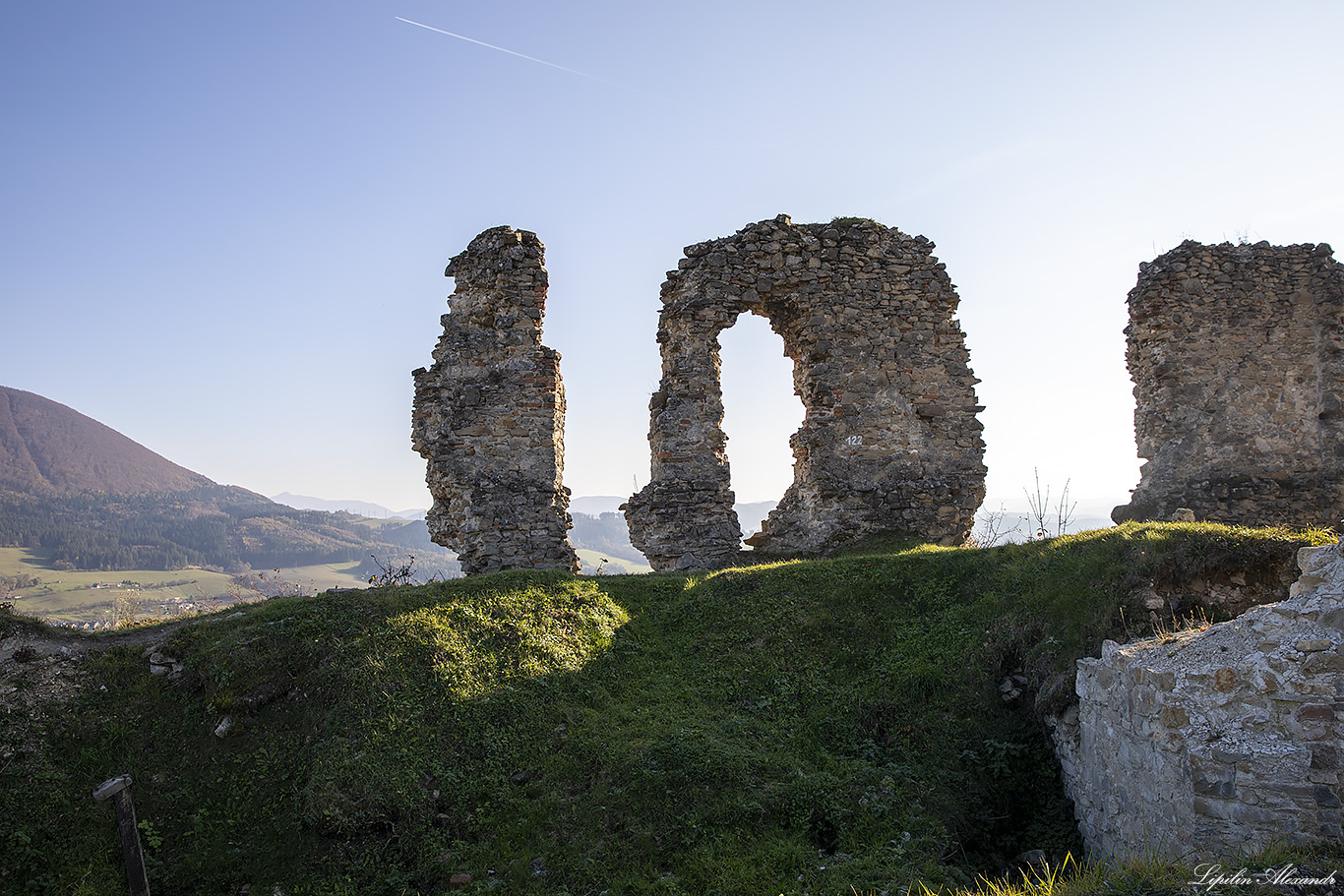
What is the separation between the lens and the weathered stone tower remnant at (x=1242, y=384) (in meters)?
12.6

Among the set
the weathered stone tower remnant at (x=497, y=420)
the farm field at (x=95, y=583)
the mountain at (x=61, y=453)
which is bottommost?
the farm field at (x=95, y=583)

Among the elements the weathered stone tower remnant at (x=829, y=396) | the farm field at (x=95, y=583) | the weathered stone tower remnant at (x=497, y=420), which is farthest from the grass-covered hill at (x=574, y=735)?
the farm field at (x=95, y=583)

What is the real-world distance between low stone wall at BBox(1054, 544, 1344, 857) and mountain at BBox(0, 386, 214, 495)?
407 feet

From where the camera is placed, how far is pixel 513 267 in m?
11.7

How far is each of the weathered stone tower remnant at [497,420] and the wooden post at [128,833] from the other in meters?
6.14

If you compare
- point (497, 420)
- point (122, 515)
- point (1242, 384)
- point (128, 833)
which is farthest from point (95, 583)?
point (1242, 384)

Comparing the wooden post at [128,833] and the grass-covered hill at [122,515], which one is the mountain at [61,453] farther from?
the wooden post at [128,833]

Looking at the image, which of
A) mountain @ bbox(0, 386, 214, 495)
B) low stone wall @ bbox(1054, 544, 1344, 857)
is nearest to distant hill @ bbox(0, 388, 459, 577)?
mountain @ bbox(0, 386, 214, 495)

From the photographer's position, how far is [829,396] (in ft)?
39.1

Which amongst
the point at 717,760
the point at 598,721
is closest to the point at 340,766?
the point at 598,721

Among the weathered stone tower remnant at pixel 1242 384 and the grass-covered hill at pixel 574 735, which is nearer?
the grass-covered hill at pixel 574 735

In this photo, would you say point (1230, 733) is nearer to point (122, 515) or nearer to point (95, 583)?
point (95, 583)

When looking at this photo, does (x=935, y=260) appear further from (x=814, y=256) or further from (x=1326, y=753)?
(x=1326, y=753)

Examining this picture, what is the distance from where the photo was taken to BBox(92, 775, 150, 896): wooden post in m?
4.77
